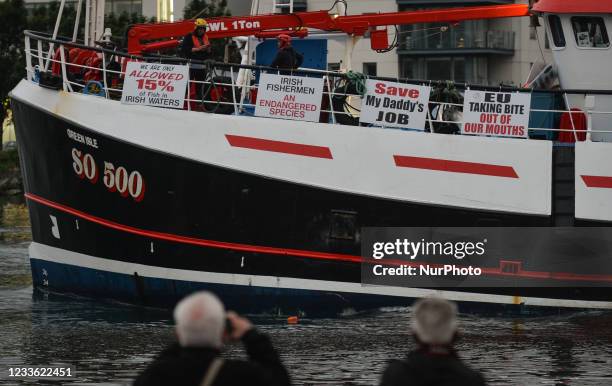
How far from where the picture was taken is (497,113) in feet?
56.1

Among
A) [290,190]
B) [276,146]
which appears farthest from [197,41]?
[290,190]

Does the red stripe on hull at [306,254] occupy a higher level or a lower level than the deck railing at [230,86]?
lower

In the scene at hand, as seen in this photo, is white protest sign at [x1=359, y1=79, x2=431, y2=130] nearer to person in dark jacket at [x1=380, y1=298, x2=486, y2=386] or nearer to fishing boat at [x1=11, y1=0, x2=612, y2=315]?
fishing boat at [x1=11, y1=0, x2=612, y2=315]

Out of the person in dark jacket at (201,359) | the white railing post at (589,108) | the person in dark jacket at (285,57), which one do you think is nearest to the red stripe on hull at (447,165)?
the white railing post at (589,108)

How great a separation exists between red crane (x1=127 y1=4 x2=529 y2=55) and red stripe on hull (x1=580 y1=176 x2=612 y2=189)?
3525 mm

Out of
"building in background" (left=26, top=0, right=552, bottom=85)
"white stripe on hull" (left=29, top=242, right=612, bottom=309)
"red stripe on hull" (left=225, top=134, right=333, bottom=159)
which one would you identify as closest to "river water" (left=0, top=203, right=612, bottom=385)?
"white stripe on hull" (left=29, top=242, right=612, bottom=309)

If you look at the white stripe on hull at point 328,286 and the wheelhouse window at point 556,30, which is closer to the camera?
the white stripe on hull at point 328,286

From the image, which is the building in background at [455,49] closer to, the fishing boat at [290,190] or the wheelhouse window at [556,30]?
the wheelhouse window at [556,30]

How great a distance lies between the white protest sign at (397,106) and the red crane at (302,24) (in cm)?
239

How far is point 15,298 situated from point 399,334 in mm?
6372

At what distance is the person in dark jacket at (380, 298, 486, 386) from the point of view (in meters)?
6.58

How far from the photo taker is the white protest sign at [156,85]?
672 inches

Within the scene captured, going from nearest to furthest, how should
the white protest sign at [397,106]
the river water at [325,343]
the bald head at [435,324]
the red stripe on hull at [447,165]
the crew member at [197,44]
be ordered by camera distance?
the bald head at [435,324]
the river water at [325,343]
the red stripe on hull at [447,165]
the white protest sign at [397,106]
the crew member at [197,44]

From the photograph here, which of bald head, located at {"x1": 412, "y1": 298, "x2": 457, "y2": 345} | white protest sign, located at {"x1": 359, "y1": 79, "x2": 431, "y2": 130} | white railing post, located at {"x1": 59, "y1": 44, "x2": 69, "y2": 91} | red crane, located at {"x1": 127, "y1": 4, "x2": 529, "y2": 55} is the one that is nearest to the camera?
bald head, located at {"x1": 412, "y1": 298, "x2": 457, "y2": 345}
